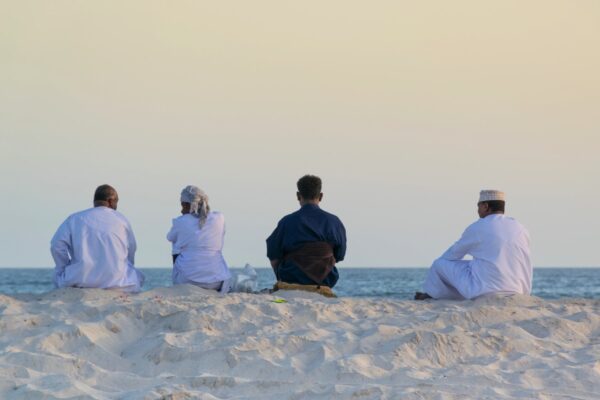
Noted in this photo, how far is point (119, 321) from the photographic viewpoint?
712 cm

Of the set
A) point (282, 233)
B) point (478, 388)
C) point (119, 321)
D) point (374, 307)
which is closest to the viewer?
point (478, 388)

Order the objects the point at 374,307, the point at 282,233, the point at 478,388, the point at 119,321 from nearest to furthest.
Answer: the point at 478,388 < the point at 119,321 < the point at 374,307 < the point at 282,233

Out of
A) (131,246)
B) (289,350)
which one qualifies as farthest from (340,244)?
(289,350)

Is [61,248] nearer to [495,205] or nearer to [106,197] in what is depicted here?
[106,197]

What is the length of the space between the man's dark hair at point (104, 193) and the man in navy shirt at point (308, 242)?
5.19 feet

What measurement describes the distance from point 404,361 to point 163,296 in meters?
3.18

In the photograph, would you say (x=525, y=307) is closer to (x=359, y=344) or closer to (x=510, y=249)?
(x=510, y=249)

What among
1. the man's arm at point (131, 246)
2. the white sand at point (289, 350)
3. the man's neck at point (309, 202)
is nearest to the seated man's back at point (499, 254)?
the white sand at point (289, 350)

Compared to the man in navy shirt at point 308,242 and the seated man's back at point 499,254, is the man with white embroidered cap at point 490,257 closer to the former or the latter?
the seated man's back at point 499,254

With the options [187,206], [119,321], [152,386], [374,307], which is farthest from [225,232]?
[152,386]

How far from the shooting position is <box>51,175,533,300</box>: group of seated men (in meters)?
8.91

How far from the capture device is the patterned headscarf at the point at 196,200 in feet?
32.1

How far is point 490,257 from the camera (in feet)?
29.1

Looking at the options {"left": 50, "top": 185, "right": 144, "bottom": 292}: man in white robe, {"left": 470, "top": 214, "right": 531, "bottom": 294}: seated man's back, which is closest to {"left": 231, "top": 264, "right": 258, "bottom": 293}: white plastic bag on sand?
{"left": 50, "top": 185, "right": 144, "bottom": 292}: man in white robe
